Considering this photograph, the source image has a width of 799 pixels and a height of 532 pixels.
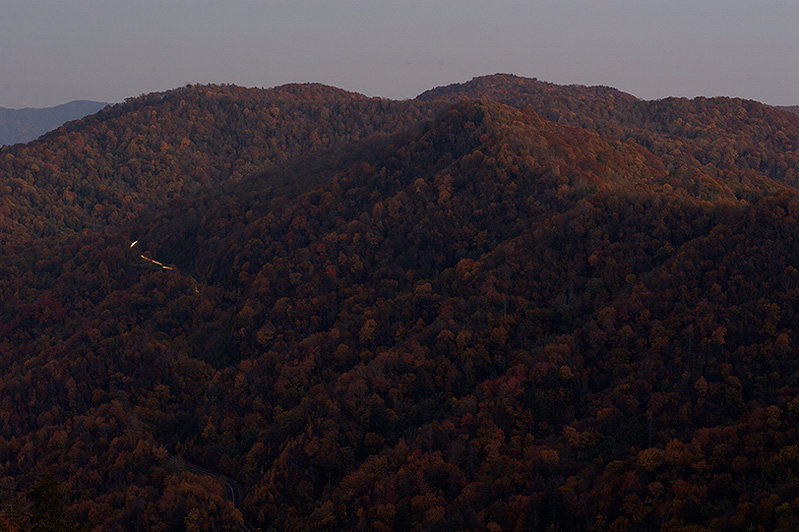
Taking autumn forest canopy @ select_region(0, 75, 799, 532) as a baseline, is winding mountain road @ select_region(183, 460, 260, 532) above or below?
below

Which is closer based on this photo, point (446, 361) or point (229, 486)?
point (229, 486)

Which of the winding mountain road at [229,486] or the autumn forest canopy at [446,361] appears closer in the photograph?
the autumn forest canopy at [446,361]

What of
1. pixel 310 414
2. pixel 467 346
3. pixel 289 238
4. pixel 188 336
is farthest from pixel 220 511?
pixel 289 238

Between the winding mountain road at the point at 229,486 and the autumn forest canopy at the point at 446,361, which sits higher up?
the autumn forest canopy at the point at 446,361

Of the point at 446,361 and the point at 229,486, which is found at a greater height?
the point at 446,361

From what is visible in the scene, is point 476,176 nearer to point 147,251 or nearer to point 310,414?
point 310,414

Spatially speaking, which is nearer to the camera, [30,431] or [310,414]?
[310,414]

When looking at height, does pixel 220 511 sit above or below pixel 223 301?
below

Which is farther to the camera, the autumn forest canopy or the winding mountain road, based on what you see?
the winding mountain road
